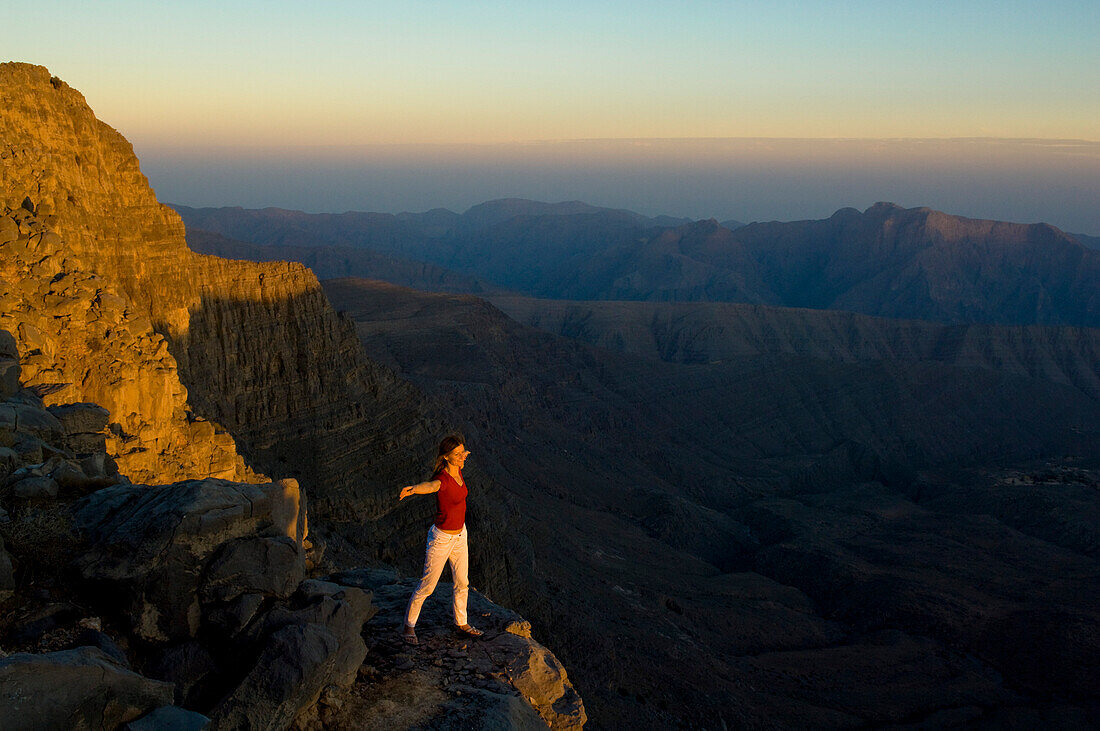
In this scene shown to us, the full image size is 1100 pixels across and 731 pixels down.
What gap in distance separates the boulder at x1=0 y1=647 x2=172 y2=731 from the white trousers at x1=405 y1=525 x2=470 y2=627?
304 cm

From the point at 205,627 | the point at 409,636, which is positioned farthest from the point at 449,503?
the point at 205,627

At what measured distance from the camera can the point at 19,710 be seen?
5496 mm

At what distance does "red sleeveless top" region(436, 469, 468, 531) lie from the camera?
8.98 m

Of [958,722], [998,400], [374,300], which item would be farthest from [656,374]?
[958,722]

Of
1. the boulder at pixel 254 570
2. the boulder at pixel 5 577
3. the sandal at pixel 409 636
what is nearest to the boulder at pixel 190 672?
the boulder at pixel 254 570

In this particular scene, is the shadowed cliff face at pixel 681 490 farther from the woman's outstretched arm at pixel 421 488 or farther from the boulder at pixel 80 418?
the woman's outstretched arm at pixel 421 488

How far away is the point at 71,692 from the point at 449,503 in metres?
4.13

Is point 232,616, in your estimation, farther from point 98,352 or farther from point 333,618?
point 98,352

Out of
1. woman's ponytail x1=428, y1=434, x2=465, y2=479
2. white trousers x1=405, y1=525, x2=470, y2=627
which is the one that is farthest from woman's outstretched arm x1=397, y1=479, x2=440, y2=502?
white trousers x1=405, y1=525, x2=470, y2=627

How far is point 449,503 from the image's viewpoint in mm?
8984

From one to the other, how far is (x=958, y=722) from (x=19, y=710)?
42.5 meters

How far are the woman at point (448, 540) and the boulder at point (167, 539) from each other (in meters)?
1.50

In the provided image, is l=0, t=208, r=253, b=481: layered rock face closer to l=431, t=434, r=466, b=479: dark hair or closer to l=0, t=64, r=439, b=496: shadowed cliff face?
l=0, t=64, r=439, b=496: shadowed cliff face

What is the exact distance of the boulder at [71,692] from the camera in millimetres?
5531
